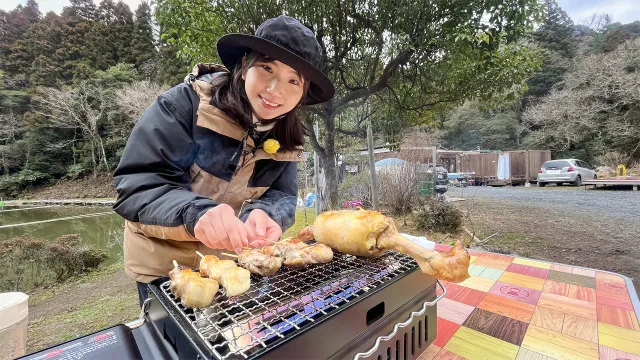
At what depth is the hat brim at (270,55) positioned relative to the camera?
129 centimetres

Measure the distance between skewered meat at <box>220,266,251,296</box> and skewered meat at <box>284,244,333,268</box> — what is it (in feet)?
0.73

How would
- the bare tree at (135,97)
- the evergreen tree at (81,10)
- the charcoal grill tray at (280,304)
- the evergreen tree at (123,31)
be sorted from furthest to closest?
1. the evergreen tree at (81,10)
2. the evergreen tree at (123,31)
3. the bare tree at (135,97)
4. the charcoal grill tray at (280,304)

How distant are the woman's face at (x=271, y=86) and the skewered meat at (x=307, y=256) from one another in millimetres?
714

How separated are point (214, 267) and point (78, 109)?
33386 millimetres

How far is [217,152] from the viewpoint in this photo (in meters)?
1.43

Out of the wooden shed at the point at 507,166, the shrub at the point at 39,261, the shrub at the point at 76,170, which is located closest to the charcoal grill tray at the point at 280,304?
the shrub at the point at 39,261

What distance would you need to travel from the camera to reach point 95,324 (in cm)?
385

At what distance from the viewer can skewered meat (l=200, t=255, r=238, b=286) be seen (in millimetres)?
912

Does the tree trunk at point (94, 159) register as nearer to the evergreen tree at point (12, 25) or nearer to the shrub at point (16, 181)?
the shrub at point (16, 181)

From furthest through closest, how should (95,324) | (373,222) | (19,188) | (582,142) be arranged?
(19,188), (582,142), (95,324), (373,222)

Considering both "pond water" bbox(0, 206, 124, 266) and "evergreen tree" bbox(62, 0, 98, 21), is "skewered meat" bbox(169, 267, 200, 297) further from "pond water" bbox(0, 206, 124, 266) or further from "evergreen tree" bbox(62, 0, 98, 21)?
"evergreen tree" bbox(62, 0, 98, 21)

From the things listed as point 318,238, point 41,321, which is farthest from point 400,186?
point 41,321

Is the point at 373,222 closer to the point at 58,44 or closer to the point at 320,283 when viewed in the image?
the point at 320,283

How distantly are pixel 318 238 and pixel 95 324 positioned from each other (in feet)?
14.1
